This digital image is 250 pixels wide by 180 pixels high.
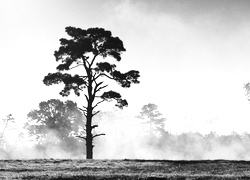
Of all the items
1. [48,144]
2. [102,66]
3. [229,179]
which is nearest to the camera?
[229,179]

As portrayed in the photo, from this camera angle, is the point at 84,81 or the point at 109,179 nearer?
Result: the point at 109,179

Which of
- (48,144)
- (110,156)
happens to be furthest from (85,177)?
(110,156)

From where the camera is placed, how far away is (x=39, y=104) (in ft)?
229

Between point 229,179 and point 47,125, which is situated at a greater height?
point 47,125

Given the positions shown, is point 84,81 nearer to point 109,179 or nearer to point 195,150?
point 109,179

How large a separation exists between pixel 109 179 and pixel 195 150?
57143mm

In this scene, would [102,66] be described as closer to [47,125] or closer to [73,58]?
[73,58]

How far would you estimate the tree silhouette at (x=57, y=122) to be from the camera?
68.8 metres

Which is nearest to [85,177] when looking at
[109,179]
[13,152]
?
[109,179]

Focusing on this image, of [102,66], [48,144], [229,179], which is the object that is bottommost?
[229,179]

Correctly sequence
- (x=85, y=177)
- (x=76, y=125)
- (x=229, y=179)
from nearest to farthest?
(x=229, y=179), (x=85, y=177), (x=76, y=125)

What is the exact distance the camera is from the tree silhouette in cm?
6875

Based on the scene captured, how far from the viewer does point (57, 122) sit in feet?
228

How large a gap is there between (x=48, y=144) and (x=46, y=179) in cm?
5471
